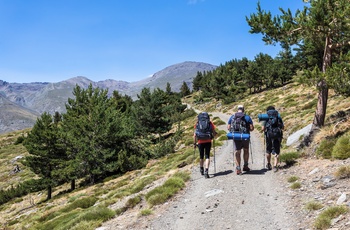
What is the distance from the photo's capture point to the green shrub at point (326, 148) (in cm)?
1198

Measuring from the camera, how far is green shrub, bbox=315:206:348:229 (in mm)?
6237

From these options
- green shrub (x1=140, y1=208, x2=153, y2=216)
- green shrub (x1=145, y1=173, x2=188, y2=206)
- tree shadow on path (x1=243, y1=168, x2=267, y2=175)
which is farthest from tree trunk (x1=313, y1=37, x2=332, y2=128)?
green shrub (x1=140, y1=208, x2=153, y2=216)

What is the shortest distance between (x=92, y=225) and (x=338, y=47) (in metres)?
13.9

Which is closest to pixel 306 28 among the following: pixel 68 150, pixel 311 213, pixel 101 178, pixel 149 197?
pixel 311 213

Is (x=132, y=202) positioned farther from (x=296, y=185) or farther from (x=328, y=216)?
Answer: (x=328, y=216)

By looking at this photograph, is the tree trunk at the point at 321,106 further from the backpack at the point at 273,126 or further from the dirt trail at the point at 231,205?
the dirt trail at the point at 231,205

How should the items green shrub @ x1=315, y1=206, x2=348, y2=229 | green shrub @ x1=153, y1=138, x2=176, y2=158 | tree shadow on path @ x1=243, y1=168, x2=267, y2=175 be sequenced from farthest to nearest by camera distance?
green shrub @ x1=153, y1=138, x2=176, y2=158
tree shadow on path @ x1=243, y1=168, x2=267, y2=175
green shrub @ x1=315, y1=206, x2=348, y2=229

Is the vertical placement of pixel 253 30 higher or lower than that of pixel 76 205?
higher

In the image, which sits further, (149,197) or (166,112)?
(166,112)

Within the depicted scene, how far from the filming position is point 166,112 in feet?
167

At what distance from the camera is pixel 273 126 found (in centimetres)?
1168

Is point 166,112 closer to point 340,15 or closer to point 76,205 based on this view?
point 76,205

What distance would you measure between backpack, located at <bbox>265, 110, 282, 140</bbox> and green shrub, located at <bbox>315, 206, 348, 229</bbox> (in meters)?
5.03

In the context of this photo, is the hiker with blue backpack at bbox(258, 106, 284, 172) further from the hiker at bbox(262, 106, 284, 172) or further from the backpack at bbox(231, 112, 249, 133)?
the backpack at bbox(231, 112, 249, 133)
